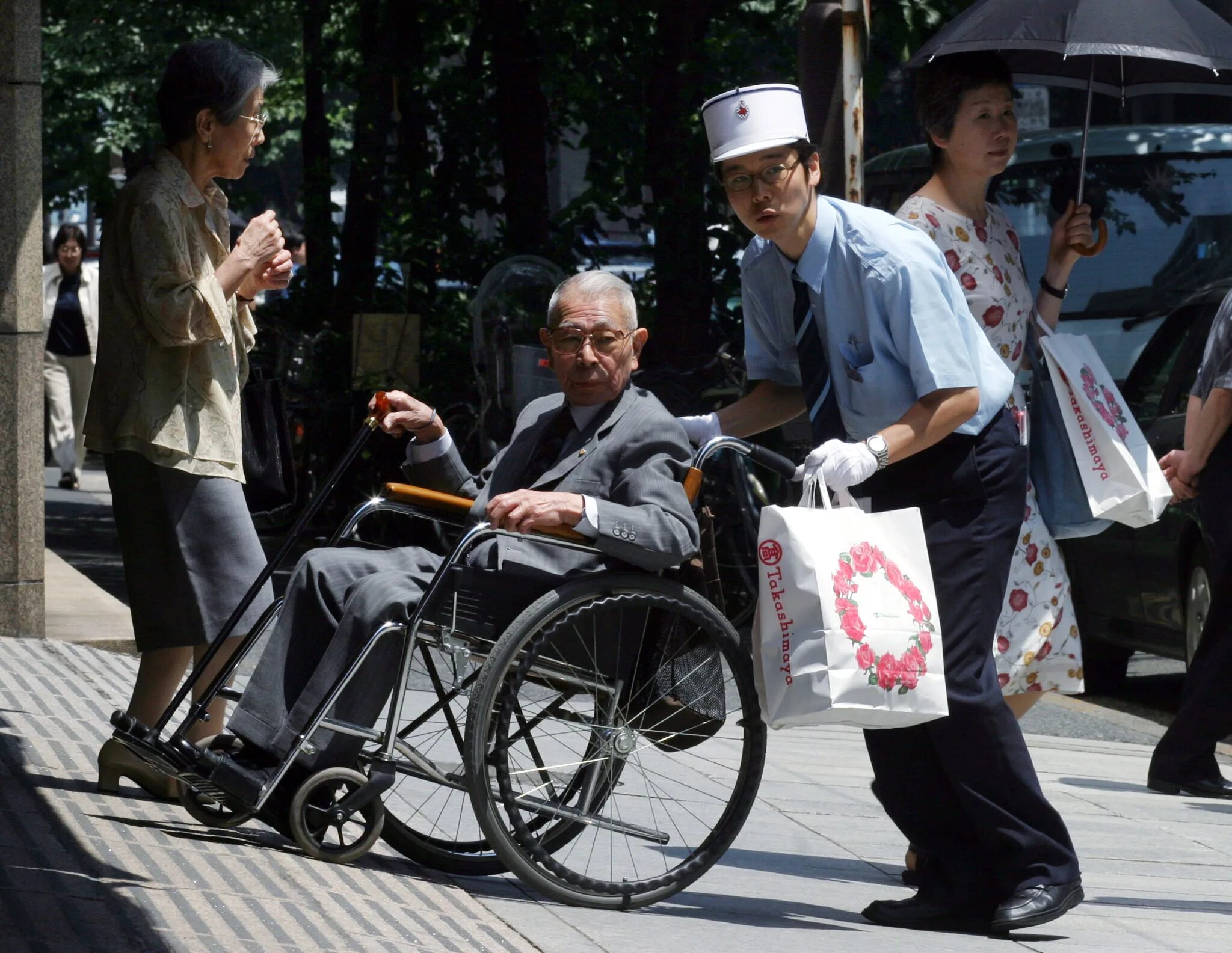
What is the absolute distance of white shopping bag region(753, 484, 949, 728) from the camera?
4020 millimetres

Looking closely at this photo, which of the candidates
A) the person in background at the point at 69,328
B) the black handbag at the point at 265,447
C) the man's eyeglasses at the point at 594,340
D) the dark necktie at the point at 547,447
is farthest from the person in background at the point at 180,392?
the person in background at the point at 69,328

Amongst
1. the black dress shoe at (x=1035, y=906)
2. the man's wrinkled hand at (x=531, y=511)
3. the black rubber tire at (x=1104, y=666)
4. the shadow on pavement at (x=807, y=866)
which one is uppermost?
the man's wrinkled hand at (x=531, y=511)

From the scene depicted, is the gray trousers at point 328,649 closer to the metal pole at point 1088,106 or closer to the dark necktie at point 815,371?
the dark necktie at point 815,371

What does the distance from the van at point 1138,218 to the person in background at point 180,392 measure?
6152 mm

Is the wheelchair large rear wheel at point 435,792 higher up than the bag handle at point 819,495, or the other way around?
the bag handle at point 819,495

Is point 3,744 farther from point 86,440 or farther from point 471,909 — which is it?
point 471,909

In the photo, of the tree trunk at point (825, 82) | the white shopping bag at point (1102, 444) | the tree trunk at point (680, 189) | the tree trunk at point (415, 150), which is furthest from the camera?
the tree trunk at point (415, 150)

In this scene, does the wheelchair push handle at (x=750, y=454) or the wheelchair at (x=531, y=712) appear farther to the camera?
the wheelchair push handle at (x=750, y=454)

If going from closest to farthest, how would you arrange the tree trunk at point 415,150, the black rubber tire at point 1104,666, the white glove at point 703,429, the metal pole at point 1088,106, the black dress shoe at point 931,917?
the black dress shoe at point 931,917
the white glove at point 703,429
the metal pole at point 1088,106
the black rubber tire at point 1104,666
the tree trunk at point 415,150

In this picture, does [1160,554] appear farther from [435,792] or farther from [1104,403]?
[435,792]

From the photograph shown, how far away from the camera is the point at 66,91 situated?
27953 mm

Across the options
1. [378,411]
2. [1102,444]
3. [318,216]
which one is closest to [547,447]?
[378,411]

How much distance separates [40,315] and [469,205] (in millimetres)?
5645

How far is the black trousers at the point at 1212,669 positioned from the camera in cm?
635
